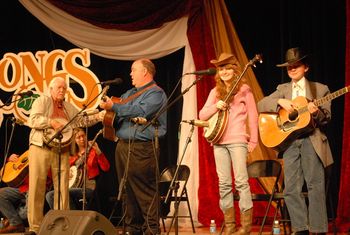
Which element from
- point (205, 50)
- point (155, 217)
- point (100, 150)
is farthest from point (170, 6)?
point (155, 217)

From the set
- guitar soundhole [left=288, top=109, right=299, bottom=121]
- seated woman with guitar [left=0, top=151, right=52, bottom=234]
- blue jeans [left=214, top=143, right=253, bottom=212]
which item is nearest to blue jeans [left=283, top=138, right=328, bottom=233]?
guitar soundhole [left=288, top=109, right=299, bottom=121]

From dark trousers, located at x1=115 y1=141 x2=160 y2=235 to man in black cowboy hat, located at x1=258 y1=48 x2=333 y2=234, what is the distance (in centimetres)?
123

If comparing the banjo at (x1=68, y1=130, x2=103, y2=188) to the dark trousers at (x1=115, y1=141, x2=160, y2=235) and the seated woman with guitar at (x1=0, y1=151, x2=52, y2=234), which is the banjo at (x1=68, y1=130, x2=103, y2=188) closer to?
the seated woman with guitar at (x1=0, y1=151, x2=52, y2=234)

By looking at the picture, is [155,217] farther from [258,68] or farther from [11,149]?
[11,149]

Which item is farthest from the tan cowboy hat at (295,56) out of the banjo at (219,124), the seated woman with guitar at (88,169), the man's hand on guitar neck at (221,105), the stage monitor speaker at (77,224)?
the seated woman with guitar at (88,169)

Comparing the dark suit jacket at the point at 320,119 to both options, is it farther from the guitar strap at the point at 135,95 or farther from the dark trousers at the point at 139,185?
the dark trousers at the point at 139,185

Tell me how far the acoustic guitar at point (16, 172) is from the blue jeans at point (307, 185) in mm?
3722

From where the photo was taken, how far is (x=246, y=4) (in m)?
7.51

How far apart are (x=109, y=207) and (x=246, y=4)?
3480mm

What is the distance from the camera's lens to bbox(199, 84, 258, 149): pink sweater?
514 centimetres

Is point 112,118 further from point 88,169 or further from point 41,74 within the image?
point 41,74

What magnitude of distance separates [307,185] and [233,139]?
78 cm

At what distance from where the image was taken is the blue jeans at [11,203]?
7.26m

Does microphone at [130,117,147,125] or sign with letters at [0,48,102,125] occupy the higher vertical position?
sign with letters at [0,48,102,125]
